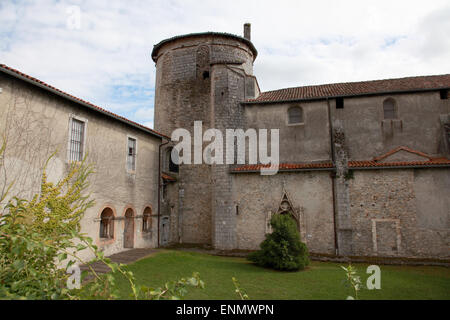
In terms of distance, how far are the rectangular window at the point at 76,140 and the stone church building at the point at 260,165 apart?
1.8 inches

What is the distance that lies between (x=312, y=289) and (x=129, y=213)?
10.1 metres

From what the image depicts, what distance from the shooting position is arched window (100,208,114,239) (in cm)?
1335

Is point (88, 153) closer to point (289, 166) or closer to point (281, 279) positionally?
point (281, 279)

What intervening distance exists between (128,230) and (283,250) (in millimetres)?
8303

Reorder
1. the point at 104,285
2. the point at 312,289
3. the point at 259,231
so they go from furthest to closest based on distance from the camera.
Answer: the point at 259,231 < the point at 312,289 < the point at 104,285

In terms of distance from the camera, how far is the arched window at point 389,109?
17.0 m

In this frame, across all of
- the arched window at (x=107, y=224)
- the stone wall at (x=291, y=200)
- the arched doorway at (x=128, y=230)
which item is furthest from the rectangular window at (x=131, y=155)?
the stone wall at (x=291, y=200)

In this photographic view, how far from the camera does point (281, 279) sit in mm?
10242

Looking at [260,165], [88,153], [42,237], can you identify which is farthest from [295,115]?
[42,237]

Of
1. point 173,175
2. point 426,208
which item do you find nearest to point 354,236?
point 426,208

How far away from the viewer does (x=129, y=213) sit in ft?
49.5

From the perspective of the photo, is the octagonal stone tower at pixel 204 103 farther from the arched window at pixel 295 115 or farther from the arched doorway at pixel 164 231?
the arched window at pixel 295 115

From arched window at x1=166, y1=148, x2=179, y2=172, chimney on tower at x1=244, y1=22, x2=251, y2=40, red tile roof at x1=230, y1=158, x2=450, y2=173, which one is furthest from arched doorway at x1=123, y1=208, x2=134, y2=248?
chimney on tower at x1=244, y1=22, x2=251, y2=40
